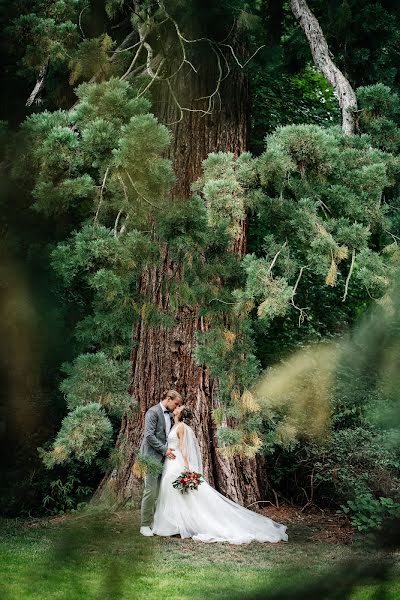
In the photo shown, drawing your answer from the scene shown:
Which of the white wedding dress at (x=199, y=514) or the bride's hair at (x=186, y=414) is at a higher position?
the bride's hair at (x=186, y=414)

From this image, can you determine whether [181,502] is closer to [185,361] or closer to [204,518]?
[204,518]

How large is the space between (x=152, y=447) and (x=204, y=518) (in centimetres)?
80

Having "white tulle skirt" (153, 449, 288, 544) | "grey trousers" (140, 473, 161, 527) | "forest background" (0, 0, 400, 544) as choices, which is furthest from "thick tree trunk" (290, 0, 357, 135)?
"grey trousers" (140, 473, 161, 527)

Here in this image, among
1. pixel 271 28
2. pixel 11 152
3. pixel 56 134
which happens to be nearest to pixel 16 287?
pixel 56 134

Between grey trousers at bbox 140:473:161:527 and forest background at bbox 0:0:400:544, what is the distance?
27.6 inches

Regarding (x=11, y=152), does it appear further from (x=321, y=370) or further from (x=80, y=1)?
(x=321, y=370)

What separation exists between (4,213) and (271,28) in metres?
6.56

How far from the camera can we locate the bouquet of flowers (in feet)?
24.3

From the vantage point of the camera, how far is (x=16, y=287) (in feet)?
16.0

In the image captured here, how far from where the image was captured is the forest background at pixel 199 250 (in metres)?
5.06

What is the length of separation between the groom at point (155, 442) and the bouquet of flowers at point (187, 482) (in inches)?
7.6

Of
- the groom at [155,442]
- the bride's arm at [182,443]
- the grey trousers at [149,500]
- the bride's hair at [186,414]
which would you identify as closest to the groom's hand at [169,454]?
the groom at [155,442]

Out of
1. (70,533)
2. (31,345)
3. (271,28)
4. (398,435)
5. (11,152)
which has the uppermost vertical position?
(271,28)

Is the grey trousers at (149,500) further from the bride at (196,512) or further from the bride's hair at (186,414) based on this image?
the bride's hair at (186,414)
